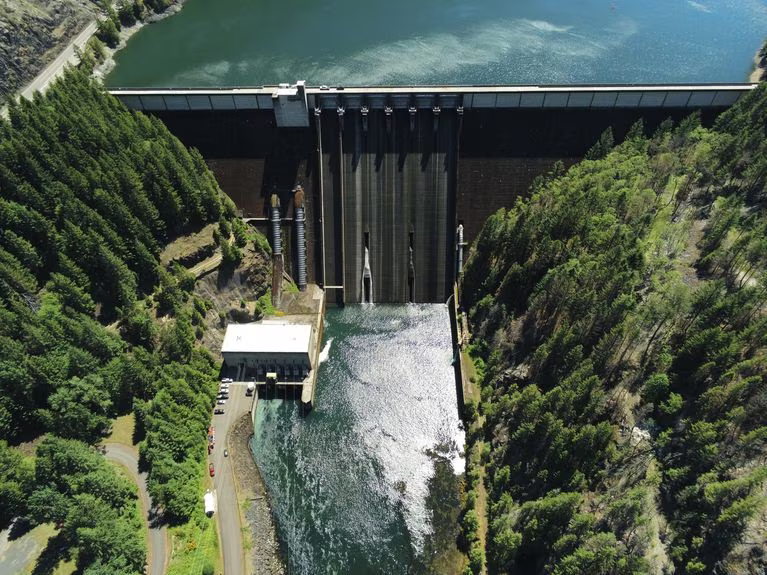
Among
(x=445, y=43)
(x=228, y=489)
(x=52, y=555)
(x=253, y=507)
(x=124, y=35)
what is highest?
(x=124, y=35)

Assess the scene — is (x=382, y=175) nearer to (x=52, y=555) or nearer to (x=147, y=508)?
(x=147, y=508)

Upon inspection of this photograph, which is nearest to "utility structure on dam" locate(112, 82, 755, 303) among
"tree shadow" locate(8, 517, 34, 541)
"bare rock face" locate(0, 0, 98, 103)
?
"bare rock face" locate(0, 0, 98, 103)

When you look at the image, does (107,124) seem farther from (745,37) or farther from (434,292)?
(745,37)

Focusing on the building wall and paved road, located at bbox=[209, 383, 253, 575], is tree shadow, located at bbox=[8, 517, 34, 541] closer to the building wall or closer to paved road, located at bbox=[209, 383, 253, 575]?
paved road, located at bbox=[209, 383, 253, 575]

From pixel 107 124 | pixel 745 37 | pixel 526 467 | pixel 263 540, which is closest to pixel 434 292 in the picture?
pixel 526 467

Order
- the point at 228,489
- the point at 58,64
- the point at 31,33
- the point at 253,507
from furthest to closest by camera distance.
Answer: the point at 58,64 < the point at 31,33 < the point at 228,489 < the point at 253,507

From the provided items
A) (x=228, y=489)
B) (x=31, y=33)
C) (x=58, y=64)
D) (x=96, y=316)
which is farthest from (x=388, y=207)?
(x=31, y=33)
